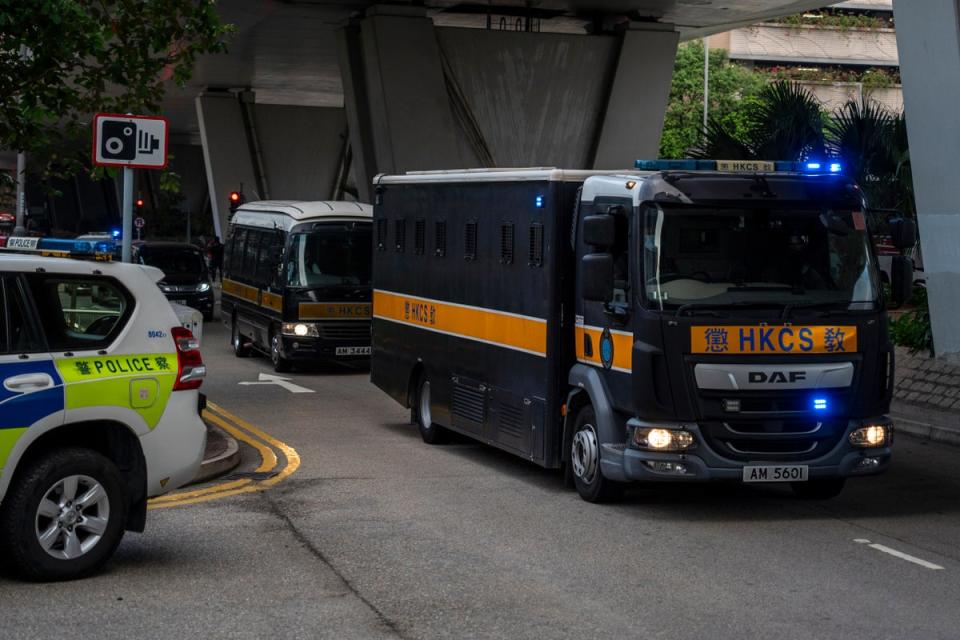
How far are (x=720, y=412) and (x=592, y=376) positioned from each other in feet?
4.03

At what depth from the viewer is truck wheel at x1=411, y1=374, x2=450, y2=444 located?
52.9 ft

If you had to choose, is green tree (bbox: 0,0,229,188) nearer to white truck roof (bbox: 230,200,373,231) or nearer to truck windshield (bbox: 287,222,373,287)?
truck windshield (bbox: 287,222,373,287)

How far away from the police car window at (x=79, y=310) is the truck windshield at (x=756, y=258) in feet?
13.3

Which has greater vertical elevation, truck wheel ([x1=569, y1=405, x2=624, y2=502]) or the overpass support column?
the overpass support column

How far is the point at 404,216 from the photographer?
666 inches

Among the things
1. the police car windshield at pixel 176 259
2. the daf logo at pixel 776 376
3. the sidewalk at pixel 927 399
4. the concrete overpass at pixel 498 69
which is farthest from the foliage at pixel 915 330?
the police car windshield at pixel 176 259

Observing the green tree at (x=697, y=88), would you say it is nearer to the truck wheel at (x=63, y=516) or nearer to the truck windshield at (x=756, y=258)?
the truck windshield at (x=756, y=258)

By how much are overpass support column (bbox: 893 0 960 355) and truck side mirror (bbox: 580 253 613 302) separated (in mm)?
7429

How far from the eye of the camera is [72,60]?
52.2 ft

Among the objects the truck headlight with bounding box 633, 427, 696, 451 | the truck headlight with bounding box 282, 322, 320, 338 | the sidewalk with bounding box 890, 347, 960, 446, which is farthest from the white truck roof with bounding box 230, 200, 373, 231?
the truck headlight with bounding box 633, 427, 696, 451

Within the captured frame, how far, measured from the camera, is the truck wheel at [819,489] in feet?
41.2

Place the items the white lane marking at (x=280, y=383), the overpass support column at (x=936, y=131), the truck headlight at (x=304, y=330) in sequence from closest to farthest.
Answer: the overpass support column at (x=936, y=131) < the white lane marking at (x=280, y=383) < the truck headlight at (x=304, y=330)

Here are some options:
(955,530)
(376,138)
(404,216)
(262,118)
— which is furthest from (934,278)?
(262,118)

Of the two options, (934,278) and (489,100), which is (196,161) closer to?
(489,100)
